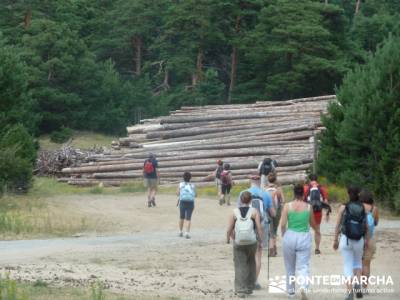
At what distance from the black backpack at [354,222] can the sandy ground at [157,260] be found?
4.72ft

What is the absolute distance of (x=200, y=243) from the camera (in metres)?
22.6

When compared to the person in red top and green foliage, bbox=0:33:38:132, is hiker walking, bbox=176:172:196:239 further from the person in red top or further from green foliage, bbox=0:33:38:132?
green foliage, bbox=0:33:38:132

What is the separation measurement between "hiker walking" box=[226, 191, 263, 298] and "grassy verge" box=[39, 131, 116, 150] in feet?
133

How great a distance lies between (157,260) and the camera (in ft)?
65.4

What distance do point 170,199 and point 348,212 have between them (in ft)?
63.5

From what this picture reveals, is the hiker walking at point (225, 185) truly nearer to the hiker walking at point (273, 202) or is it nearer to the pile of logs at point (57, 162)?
the hiker walking at point (273, 202)

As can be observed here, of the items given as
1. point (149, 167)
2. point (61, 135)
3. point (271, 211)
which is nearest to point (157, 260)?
point (271, 211)

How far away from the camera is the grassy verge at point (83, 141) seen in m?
56.4

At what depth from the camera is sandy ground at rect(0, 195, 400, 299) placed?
1647 cm

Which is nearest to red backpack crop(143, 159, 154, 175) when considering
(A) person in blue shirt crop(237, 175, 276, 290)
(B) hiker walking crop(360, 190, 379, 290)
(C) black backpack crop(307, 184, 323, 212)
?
(C) black backpack crop(307, 184, 323, 212)

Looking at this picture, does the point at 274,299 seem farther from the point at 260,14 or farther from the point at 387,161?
the point at 260,14

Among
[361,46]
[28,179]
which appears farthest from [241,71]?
[28,179]

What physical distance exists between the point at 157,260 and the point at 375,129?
40.9ft

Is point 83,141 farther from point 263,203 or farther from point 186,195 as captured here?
point 263,203
